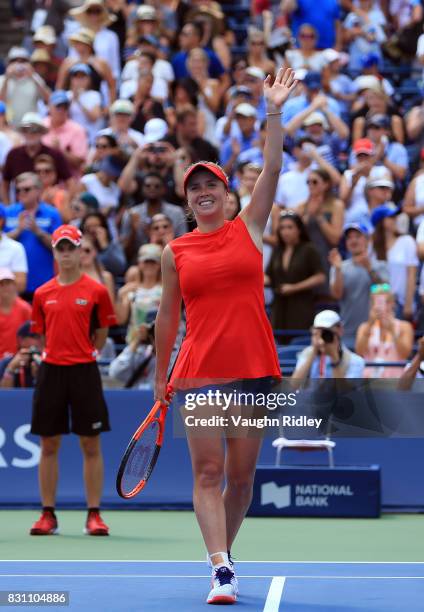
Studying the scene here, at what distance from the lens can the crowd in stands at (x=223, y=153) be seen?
13570mm

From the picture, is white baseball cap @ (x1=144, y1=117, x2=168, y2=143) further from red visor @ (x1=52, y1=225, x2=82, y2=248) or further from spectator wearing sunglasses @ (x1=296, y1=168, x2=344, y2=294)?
red visor @ (x1=52, y1=225, x2=82, y2=248)

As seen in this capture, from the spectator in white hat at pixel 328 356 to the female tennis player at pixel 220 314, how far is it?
4.32 metres

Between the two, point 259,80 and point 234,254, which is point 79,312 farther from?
point 259,80

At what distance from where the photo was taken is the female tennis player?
716 centimetres

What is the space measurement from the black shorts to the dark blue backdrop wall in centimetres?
153

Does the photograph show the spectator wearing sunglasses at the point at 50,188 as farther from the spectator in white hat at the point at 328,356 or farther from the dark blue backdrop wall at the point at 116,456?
the spectator in white hat at the point at 328,356

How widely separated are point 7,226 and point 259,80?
14.4 ft

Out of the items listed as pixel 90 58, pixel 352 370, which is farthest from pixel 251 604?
pixel 90 58

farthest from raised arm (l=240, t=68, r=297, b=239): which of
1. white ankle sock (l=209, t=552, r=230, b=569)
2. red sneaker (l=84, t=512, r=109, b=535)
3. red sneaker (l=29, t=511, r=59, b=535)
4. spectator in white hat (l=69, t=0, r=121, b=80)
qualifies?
spectator in white hat (l=69, t=0, r=121, b=80)

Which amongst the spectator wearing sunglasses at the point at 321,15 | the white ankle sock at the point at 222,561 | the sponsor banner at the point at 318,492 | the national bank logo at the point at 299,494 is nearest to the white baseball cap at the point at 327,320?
the sponsor banner at the point at 318,492

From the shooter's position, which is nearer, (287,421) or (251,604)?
(251,604)

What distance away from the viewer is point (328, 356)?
38.6 ft

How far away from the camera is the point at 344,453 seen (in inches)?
470

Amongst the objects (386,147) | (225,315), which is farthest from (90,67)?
(225,315)
